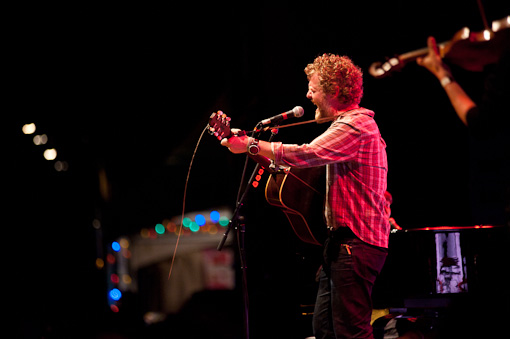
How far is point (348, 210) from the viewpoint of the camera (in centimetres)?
282

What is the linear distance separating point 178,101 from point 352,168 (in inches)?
212

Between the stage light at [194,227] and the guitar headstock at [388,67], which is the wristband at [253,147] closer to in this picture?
the guitar headstock at [388,67]

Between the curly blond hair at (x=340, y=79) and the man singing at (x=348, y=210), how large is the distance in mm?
149

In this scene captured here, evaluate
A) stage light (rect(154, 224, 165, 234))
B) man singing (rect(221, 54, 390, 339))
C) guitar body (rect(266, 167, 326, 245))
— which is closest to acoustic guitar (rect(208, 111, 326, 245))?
guitar body (rect(266, 167, 326, 245))

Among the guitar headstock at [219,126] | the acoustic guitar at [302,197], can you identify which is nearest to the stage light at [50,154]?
the acoustic guitar at [302,197]

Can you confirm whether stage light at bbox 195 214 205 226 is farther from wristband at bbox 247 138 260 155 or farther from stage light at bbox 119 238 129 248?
wristband at bbox 247 138 260 155

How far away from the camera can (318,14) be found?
5164mm

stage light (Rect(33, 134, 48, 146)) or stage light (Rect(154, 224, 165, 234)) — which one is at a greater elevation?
stage light (Rect(33, 134, 48, 146))

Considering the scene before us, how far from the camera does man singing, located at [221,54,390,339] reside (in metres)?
2.74

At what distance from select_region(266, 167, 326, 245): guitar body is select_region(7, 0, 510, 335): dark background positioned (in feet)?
4.89

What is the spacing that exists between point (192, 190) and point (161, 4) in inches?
159

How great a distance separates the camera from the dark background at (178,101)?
184 inches

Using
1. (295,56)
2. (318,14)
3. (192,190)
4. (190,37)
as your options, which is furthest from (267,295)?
(192,190)

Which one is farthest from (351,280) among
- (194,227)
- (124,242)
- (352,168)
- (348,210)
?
(124,242)
